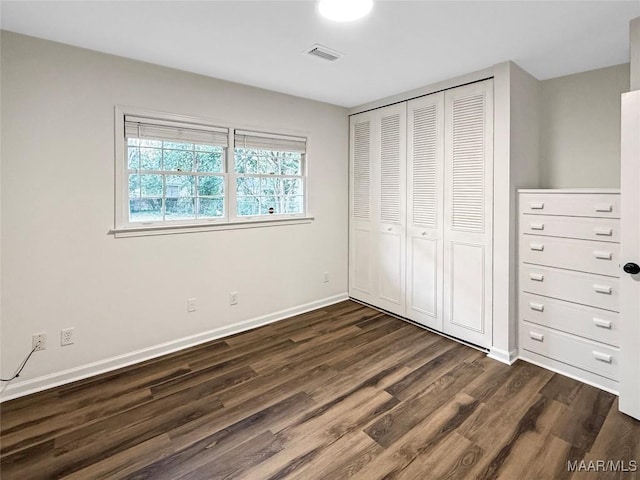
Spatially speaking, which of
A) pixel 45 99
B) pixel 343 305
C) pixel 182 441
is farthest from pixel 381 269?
pixel 45 99

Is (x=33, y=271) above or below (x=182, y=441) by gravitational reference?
above

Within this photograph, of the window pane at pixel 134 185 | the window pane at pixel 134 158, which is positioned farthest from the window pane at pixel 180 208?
the window pane at pixel 134 158

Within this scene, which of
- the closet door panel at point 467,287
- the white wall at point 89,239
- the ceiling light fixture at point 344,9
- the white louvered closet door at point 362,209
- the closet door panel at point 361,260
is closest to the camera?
Result: the ceiling light fixture at point 344,9

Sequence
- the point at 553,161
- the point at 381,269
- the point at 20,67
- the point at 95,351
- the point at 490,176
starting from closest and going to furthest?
1. the point at 20,67
2. the point at 95,351
3. the point at 490,176
4. the point at 553,161
5. the point at 381,269

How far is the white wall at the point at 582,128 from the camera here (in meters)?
2.86

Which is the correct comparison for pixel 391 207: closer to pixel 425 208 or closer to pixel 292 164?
pixel 425 208

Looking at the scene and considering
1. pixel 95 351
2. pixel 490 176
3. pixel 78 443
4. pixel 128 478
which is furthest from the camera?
pixel 490 176

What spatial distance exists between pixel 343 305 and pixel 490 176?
7.44 ft

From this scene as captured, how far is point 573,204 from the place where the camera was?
2559 millimetres

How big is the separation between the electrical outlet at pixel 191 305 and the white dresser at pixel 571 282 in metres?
2.92

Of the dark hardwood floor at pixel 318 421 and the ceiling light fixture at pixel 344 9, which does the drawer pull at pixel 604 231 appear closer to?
the dark hardwood floor at pixel 318 421

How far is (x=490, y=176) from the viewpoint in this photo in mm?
2912

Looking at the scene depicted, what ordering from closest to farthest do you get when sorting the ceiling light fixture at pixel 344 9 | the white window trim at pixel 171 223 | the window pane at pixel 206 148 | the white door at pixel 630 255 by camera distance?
the ceiling light fixture at pixel 344 9 → the white door at pixel 630 255 → the white window trim at pixel 171 223 → the window pane at pixel 206 148

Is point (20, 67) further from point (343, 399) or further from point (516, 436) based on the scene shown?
point (516, 436)
